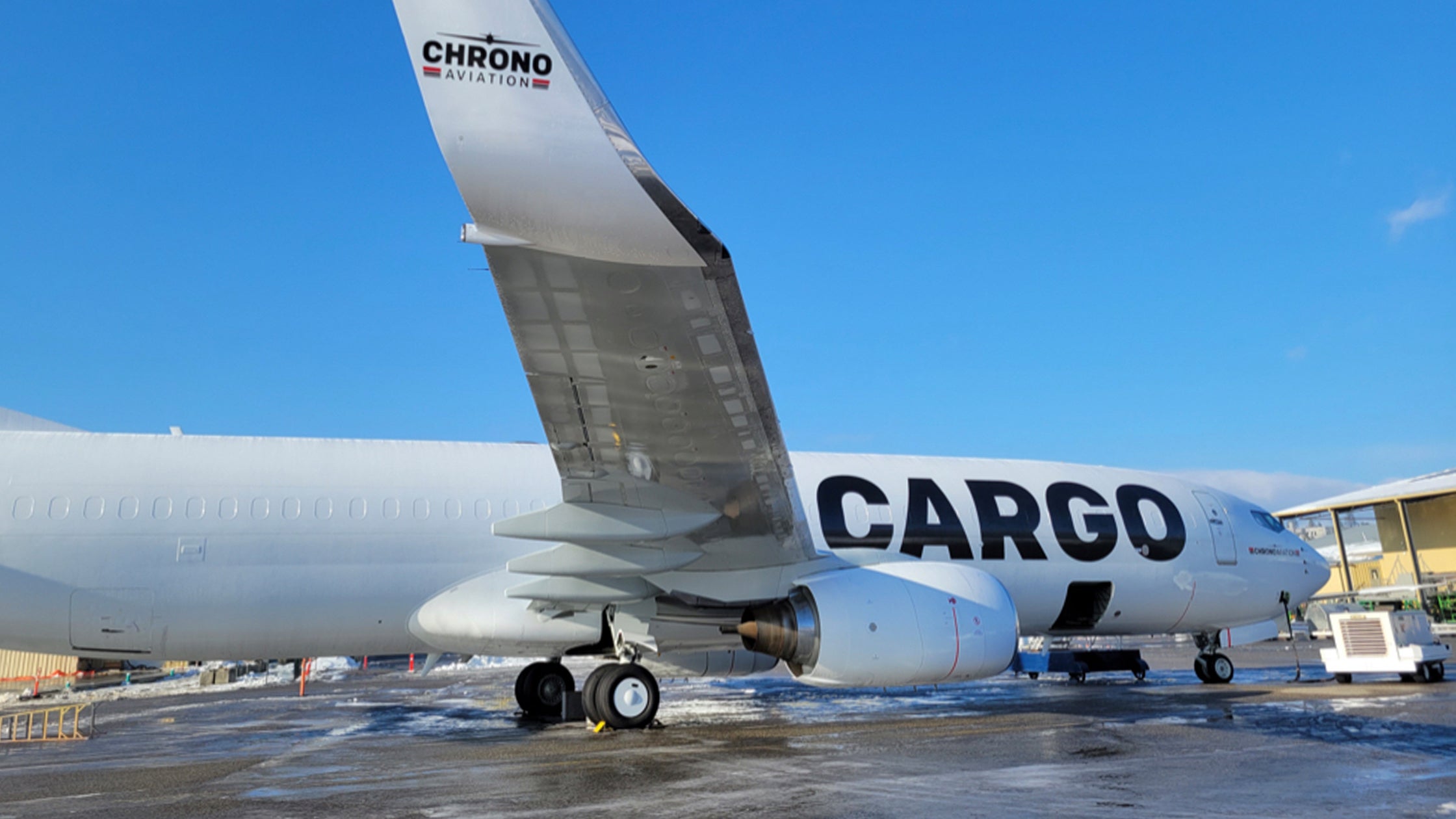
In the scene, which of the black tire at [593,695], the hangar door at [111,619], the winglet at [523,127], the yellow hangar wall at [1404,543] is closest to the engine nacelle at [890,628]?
the black tire at [593,695]

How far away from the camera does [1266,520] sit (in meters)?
14.9

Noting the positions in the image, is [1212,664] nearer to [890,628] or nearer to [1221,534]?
[1221,534]

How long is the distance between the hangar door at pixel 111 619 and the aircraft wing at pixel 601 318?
13.0 feet

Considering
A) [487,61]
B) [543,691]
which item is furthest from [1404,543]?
[487,61]

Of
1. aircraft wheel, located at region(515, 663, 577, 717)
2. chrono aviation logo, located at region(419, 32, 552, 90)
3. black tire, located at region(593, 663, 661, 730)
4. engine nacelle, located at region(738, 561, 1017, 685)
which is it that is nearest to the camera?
chrono aviation logo, located at region(419, 32, 552, 90)

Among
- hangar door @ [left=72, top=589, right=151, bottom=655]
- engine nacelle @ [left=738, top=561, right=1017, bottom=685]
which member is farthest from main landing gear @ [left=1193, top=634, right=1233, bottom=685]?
hangar door @ [left=72, top=589, right=151, bottom=655]

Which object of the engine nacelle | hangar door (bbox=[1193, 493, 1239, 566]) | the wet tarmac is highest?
hangar door (bbox=[1193, 493, 1239, 566])

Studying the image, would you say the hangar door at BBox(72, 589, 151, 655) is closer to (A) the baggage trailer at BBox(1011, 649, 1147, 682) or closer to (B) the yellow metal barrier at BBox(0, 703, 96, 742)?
(B) the yellow metal barrier at BBox(0, 703, 96, 742)

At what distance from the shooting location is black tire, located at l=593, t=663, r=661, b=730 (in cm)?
998

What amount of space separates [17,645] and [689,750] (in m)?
7.39

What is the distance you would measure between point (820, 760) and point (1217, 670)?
10.5 metres

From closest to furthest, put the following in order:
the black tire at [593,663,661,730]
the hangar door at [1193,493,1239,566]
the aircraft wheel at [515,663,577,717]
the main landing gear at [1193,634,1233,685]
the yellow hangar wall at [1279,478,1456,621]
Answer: the black tire at [593,663,661,730], the aircraft wheel at [515,663,577,717], the hangar door at [1193,493,1239,566], the main landing gear at [1193,634,1233,685], the yellow hangar wall at [1279,478,1456,621]

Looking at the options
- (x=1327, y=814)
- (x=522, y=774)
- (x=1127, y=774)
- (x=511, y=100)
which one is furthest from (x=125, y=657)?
(x=1327, y=814)

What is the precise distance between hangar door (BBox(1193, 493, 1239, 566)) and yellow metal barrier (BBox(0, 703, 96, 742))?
16.0 m
